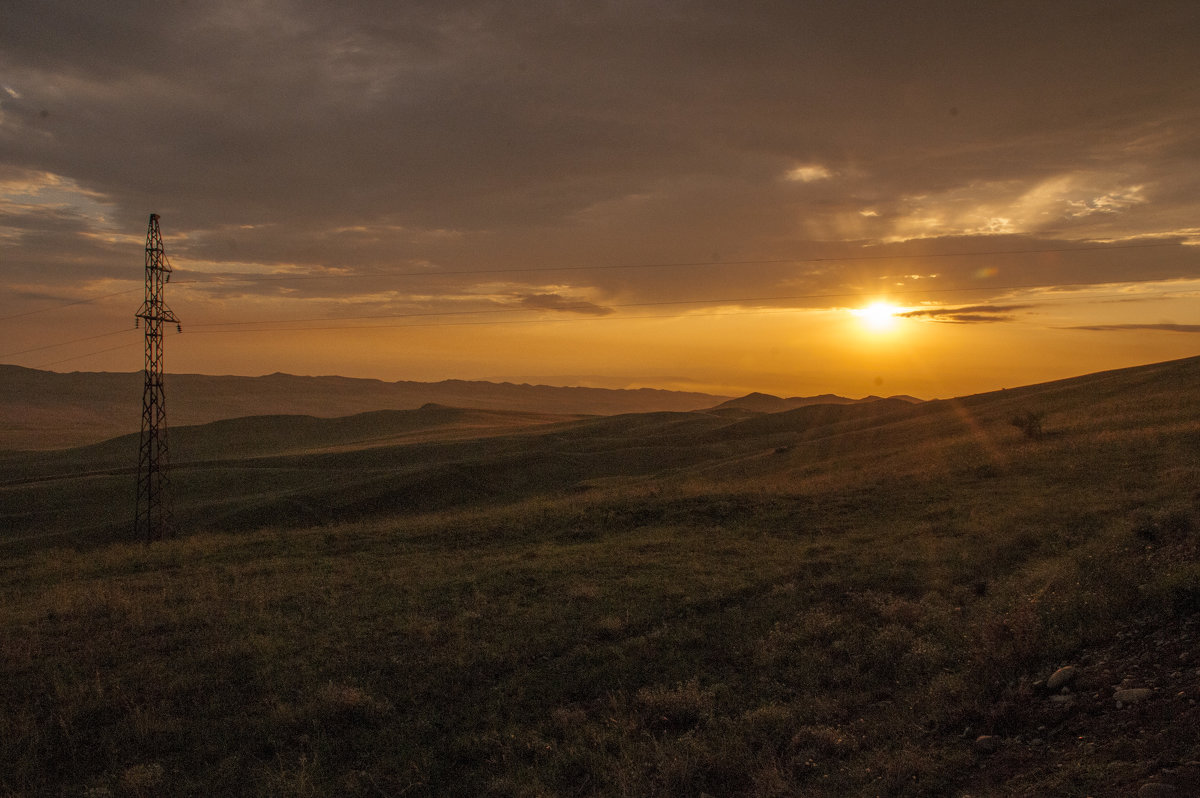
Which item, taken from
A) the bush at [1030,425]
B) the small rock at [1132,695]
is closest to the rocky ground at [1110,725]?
the small rock at [1132,695]

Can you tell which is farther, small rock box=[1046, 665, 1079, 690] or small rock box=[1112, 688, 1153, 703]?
small rock box=[1046, 665, 1079, 690]

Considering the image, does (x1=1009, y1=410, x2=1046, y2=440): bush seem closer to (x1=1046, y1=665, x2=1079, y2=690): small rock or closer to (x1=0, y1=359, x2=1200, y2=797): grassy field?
(x1=0, y1=359, x2=1200, y2=797): grassy field

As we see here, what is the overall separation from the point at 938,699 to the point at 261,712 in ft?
34.7

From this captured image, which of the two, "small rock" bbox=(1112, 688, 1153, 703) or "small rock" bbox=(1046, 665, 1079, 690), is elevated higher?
"small rock" bbox=(1112, 688, 1153, 703)

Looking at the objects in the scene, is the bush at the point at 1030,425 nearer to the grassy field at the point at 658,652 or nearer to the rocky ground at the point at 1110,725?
the grassy field at the point at 658,652

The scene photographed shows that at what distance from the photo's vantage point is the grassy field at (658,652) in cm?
877

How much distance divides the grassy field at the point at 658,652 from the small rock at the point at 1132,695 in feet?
0.11

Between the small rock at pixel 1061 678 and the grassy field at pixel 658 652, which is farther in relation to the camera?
the small rock at pixel 1061 678

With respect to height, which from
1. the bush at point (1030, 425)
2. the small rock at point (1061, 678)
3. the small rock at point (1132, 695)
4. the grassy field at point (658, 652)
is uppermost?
the bush at point (1030, 425)

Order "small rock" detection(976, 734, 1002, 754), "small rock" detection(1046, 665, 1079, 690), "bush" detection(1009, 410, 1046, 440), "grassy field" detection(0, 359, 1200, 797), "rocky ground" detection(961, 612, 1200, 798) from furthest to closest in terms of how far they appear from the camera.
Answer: "bush" detection(1009, 410, 1046, 440)
"small rock" detection(1046, 665, 1079, 690)
"grassy field" detection(0, 359, 1200, 797)
"small rock" detection(976, 734, 1002, 754)
"rocky ground" detection(961, 612, 1200, 798)

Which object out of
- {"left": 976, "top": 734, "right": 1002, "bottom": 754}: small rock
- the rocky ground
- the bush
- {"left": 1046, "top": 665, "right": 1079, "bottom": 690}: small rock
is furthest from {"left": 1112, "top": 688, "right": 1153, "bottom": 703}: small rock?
the bush

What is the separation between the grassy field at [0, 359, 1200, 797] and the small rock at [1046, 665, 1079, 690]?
99 mm

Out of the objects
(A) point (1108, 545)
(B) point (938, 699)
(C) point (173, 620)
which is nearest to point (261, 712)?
(C) point (173, 620)

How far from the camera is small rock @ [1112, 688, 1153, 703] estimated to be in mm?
8102
